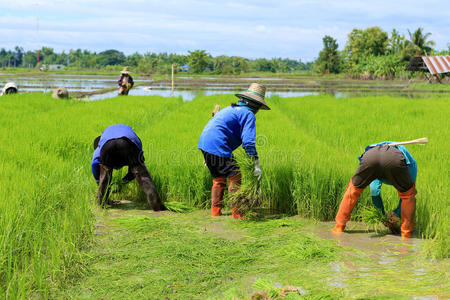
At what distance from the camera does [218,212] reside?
4180 millimetres

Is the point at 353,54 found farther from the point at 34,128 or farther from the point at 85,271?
the point at 85,271

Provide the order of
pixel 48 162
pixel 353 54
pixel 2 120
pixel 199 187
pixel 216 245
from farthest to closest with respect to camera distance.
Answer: pixel 353 54, pixel 2 120, pixel 48 162, pixel 199 187, pixel 216 245

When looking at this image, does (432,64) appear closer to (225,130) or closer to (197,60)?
(225,130)

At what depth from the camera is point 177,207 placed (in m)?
4.29

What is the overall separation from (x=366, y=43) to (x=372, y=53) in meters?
1.27

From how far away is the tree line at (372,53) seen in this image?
3741 centimetres

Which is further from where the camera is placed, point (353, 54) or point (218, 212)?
point (353, 54)

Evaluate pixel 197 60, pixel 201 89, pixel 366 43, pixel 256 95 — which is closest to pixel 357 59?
pixel 366 43

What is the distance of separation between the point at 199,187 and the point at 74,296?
2.13 meters

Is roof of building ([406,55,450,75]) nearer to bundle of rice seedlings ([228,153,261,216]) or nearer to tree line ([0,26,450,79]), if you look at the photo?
tree line ([0,26,450,79])

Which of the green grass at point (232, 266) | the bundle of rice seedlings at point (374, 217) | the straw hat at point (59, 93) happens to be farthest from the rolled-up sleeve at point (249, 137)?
the straw hat at point (59, 93)

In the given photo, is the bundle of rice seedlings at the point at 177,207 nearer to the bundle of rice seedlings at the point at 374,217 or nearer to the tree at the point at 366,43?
the bundle of rice seedlings at the point at 374,217

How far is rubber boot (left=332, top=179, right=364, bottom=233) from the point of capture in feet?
11.6

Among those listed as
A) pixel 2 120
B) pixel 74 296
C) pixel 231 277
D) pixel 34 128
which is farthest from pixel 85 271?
pixel 2 120
